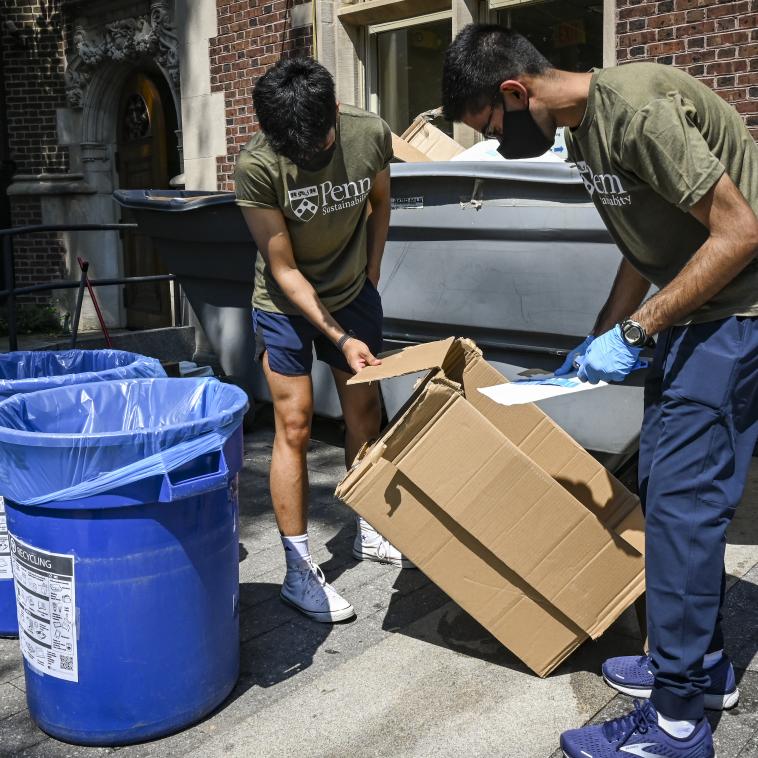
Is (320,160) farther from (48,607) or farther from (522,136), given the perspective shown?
(48,607)

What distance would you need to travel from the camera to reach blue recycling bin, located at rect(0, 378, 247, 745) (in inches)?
88.8

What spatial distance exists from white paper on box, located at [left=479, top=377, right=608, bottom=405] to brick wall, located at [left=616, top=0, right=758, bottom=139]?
3.42m

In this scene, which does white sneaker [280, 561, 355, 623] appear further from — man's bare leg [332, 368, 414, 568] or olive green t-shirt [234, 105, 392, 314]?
olive green t-shirt [234, 105, 392, 314]

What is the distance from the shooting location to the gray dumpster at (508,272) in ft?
12.7

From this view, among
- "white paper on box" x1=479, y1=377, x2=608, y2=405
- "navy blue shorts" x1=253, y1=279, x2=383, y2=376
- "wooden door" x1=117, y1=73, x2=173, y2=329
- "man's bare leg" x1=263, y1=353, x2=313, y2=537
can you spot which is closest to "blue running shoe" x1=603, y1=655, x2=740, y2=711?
"white paper on box" x1=479, y1=377, x2=608, y2=405

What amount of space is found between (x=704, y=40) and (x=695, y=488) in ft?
12.8

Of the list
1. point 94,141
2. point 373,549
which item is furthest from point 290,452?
point 94,141

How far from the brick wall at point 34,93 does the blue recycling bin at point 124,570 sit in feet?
30.6

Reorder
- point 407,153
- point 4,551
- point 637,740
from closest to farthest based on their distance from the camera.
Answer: point 637,740 < point 4,551 < point 407,153

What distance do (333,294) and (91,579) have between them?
1.38m

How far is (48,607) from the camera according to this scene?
2.34 meters

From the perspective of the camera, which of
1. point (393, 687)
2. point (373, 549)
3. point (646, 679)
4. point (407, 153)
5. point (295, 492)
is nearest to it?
point (646, 679)

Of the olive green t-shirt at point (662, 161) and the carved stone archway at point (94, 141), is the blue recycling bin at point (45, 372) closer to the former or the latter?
the olive green t-shirt at point (662, 161)

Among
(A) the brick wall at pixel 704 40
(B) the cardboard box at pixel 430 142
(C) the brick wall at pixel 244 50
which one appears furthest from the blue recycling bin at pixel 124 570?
(C) the brick wall at pixel 244 50
